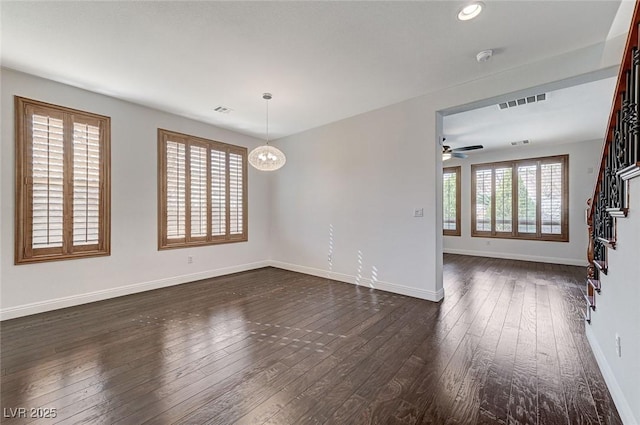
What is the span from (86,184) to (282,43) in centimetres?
335

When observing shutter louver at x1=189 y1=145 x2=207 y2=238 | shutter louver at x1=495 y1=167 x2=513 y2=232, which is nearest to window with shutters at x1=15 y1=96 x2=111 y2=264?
shutter louver at x1=189 y1=145 x2=207 y2=238

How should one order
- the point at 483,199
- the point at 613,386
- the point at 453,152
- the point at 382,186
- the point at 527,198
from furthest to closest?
the point at 483,199
the point at 527,198
the point at 453,152
the point at 382,186
the point at 613,386

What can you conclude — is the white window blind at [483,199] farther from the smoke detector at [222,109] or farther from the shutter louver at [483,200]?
the smoke detector at [222,109]

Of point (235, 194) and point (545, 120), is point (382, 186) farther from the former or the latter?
point (545, 120)

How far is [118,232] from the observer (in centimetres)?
406

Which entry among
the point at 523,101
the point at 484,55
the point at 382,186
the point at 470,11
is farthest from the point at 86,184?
→ the point at 523,101

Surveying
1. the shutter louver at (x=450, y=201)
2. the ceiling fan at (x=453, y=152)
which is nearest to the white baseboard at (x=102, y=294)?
the ceiling fan at (x=453, y=152)

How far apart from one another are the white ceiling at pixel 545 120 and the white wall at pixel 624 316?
2.24 metres

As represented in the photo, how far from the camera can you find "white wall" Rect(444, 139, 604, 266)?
20.0 feet

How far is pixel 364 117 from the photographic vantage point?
4594 millimetres

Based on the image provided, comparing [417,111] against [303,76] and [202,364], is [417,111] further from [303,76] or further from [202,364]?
[202,364]

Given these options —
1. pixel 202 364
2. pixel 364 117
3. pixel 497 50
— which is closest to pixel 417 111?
pixel 364 117

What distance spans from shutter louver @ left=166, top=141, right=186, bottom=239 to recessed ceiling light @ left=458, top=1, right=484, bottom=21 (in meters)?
4.52

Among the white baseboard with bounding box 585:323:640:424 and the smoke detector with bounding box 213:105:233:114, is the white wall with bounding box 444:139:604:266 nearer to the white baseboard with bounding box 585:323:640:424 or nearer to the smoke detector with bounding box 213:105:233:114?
the white baseboard with bounding box 585:323:640:424
